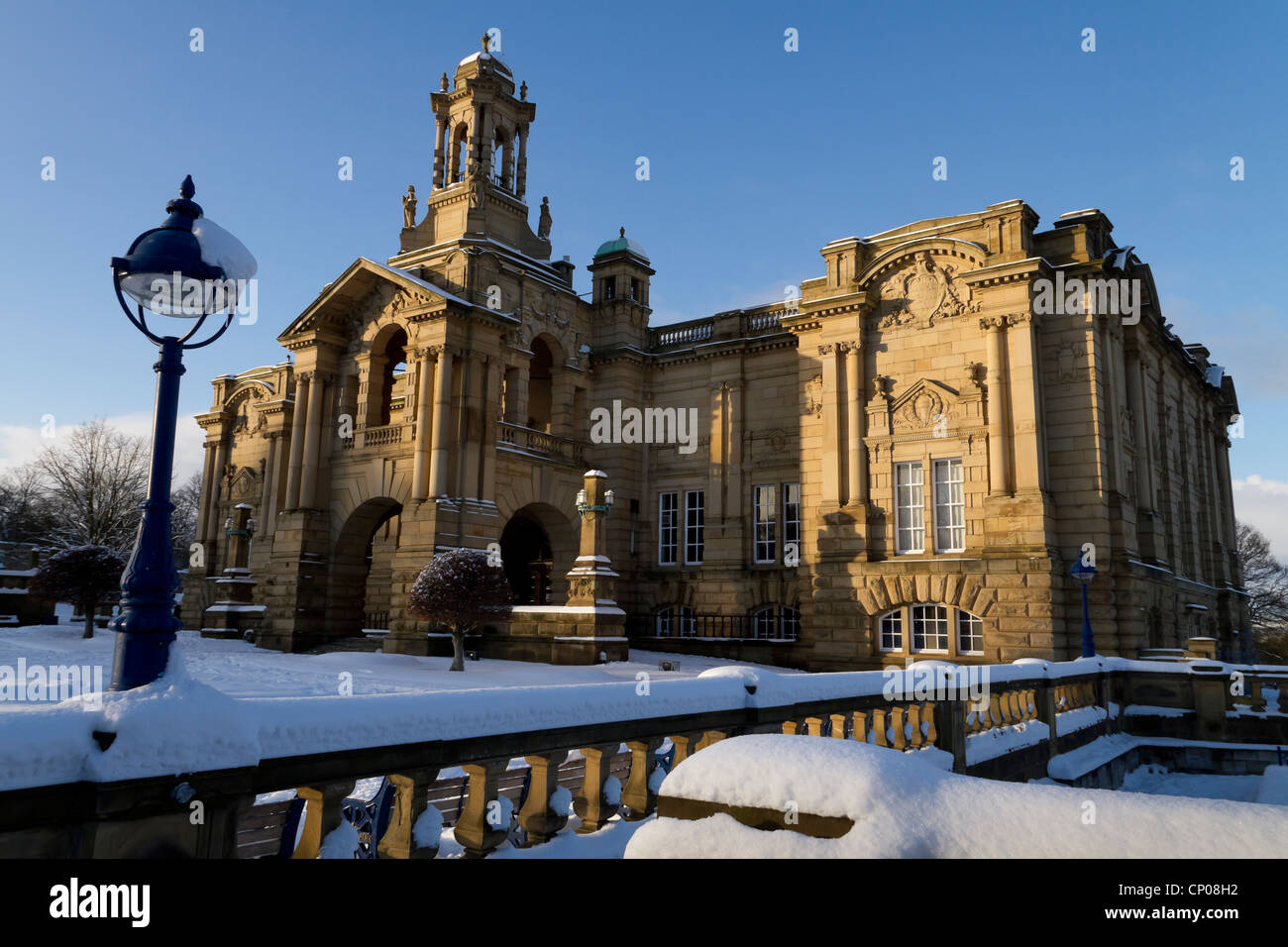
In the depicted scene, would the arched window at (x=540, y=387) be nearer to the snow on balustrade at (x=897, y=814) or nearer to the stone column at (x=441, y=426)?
the stone column at (x=441, y=426)

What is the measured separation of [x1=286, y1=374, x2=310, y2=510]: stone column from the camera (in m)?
30.6

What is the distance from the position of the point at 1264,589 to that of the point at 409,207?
6100 cm

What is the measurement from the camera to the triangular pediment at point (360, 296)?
28.3m

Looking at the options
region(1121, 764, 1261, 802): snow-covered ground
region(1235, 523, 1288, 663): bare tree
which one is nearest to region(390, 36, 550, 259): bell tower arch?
region(1121, 764, 1261, 802): snow-covered ground

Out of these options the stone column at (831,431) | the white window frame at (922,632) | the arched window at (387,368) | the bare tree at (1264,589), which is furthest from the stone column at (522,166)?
the bare tree at (1264,589)

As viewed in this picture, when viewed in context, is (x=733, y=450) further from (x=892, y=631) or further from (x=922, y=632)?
(x=922, y=632)

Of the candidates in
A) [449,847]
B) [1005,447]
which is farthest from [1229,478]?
[449,847]

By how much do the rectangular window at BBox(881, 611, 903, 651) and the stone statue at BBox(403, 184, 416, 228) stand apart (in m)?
23.1

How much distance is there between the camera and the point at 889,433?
25219 mm

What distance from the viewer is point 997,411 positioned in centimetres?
2328

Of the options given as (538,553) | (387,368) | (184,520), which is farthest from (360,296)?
(184,520)

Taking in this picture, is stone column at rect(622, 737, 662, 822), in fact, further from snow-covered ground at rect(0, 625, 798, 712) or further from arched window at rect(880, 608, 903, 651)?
arched window at rect(880, 608, 903, 651)

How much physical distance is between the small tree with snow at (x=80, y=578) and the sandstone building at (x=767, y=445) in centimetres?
546

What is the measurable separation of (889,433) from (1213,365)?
2074 centimetres
